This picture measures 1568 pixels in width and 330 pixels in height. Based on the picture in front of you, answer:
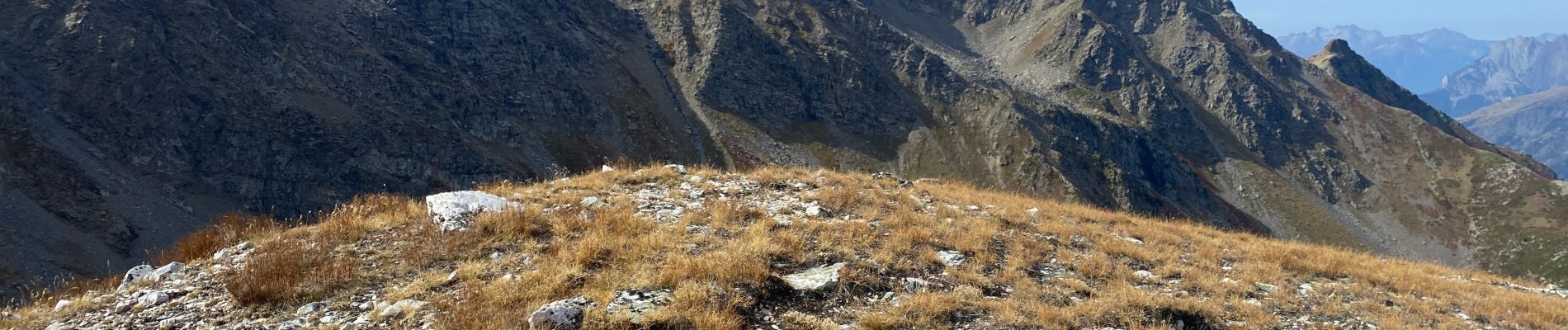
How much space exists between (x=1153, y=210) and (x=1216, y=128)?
68.9 m

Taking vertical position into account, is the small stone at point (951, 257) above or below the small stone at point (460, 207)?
above

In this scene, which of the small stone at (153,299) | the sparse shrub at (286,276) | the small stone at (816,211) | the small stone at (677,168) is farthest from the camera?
the small stone at (677,168)

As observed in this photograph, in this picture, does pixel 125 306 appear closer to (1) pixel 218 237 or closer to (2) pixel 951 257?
(1) pixel 218 237

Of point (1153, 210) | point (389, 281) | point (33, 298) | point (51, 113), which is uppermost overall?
point (389, 281)

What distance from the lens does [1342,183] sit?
547ft

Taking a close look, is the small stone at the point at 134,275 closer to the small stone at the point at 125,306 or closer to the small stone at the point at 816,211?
the small stone at the point at 125,306

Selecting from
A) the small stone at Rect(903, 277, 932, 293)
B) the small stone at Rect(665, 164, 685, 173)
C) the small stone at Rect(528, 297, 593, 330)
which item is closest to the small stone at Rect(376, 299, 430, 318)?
the small stone at Rect(528, 297, 593, 330)

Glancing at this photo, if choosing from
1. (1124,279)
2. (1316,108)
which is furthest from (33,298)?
(1316,108)

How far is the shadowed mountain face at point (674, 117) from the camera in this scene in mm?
72250

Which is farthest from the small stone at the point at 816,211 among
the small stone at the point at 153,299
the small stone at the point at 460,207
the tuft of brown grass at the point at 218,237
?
the small stone at the point at 153,299

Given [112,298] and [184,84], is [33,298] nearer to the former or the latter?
[112,298]

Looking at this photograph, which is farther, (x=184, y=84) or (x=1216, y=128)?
(x=1216, y=128)

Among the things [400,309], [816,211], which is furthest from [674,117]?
[400,309]

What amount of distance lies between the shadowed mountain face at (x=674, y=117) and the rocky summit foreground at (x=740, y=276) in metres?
17.4
